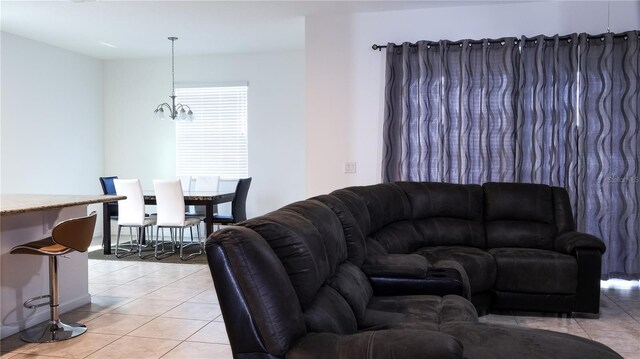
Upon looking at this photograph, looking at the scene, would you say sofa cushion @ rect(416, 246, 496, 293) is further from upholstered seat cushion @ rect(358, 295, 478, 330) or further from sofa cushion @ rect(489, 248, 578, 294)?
upholstered seat cushion @ rect(358, 295, 478, 330)

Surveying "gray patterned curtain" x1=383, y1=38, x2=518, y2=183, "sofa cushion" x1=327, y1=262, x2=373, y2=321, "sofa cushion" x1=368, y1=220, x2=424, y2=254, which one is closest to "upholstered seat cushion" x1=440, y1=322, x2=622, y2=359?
"sofa cushion" x1=327, y1=262, x2=373, y2=321

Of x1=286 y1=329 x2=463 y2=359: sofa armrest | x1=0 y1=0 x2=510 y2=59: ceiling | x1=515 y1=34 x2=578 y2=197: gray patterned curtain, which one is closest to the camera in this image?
x1=286 y1=329 x2=463 y2=359: sofa armrest

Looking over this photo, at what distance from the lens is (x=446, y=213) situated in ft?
14.2

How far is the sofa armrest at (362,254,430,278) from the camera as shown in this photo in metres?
2.87

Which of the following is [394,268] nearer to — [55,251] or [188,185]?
[55,251]

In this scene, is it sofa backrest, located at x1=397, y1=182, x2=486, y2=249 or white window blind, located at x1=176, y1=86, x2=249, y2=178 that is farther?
white window blind, located at x1=176, y1=86, x2=249, y2=178

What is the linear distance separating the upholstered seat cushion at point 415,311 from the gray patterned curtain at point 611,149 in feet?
8.59

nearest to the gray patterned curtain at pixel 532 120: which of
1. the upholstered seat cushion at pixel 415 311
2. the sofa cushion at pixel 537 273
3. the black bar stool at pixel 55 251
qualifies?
the sofa cushion at pixel 537 273

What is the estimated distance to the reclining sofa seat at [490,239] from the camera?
11.7ft

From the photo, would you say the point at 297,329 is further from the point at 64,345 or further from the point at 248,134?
the point at 248,134

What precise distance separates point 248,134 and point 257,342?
5.89 m

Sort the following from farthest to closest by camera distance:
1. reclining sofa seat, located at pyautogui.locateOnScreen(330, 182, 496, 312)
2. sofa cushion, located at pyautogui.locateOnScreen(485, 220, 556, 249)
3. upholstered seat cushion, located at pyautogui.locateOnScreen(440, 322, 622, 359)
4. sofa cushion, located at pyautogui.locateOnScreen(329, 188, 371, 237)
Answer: sofa cushion, located at pyautogui.locateOnScreen(485, 220, 556, 249), reclining sofa seat, located at pyautogui.locateOnScreen(330, 182, 496, 312), sofa cushion, located at pyautogui.locateOnScreen(329, 188, 371, 237), upholstered seat cushion, located at pyautogui.locateOnScreen(440, 322, 622, 359)

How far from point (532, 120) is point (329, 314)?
11.8 ft

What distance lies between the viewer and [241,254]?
1.55m
